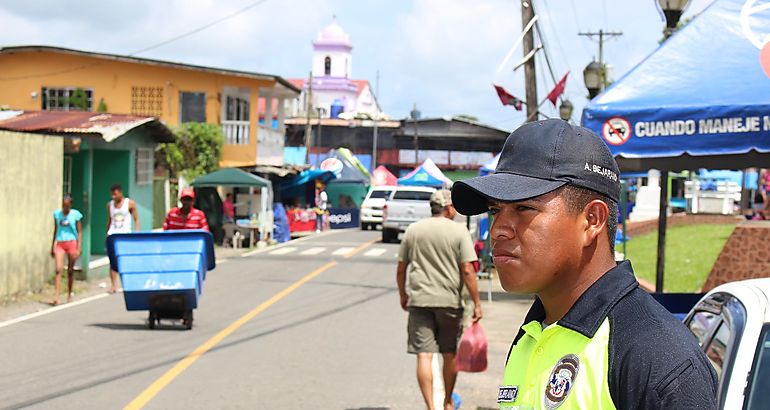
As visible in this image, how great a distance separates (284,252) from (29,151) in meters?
12.1

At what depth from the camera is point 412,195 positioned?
3456cm

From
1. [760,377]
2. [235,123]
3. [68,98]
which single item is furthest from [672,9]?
[68,98]

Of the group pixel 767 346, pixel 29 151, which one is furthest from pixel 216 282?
pixel 767 346

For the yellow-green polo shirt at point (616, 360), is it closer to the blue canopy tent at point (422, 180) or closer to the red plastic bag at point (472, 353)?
the red plastic bag at point (472, 353)

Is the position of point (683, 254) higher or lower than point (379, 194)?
lower

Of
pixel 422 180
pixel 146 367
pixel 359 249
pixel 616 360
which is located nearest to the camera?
pixel 616 360

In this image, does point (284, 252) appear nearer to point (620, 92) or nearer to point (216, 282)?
point (216, 282)

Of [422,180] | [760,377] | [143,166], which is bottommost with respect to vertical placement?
[422,180]

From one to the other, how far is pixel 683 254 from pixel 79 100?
23.4 meters

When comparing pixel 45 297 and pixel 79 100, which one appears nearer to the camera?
pixel 45 297

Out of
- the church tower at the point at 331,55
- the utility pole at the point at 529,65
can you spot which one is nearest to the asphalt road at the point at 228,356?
the utility pole at the point at 529,65

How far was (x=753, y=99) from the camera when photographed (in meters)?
6.98

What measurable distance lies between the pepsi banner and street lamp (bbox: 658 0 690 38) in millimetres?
36282

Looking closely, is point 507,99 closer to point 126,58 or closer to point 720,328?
point 720,328
